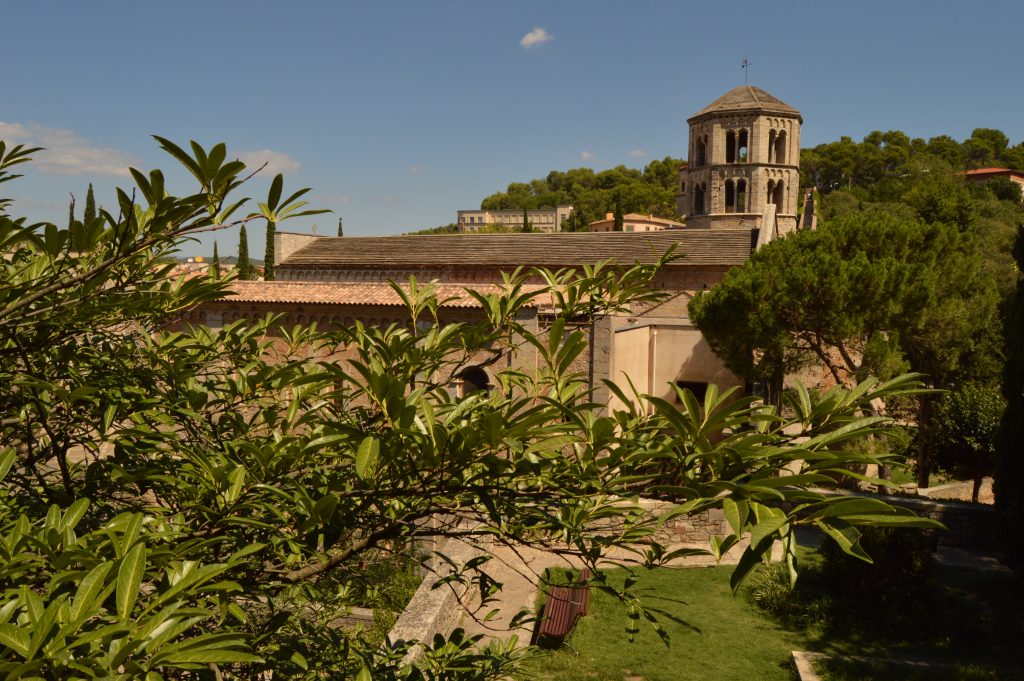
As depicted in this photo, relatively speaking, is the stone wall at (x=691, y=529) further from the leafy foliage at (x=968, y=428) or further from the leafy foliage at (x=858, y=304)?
the leafy foliage at (x=968, y=428)

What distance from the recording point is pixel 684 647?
8.67 meters

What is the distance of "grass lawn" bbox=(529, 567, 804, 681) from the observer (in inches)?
314

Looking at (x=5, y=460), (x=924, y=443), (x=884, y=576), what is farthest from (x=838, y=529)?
(x=924, y=443)

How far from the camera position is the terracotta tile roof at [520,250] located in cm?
2302

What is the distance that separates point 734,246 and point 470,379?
13018 mm

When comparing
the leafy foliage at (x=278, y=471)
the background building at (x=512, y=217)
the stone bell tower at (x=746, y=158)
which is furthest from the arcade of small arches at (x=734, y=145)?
the background building at (x=512, y=217)

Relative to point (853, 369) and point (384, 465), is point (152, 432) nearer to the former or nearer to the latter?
point (384, 465)

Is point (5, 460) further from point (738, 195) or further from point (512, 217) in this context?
point (512, 217)

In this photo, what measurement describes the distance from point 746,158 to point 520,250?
777 inches

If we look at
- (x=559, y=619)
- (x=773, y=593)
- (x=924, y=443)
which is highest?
(x=924, y=443)

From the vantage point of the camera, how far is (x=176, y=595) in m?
1.54

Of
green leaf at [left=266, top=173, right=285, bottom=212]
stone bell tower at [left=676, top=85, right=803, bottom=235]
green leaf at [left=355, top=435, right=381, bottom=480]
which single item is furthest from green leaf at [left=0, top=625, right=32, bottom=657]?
stone bell tower at [left=676, top=85, right=803, bottom=235]

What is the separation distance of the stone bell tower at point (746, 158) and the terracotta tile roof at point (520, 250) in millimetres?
12841

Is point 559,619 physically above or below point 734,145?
below
